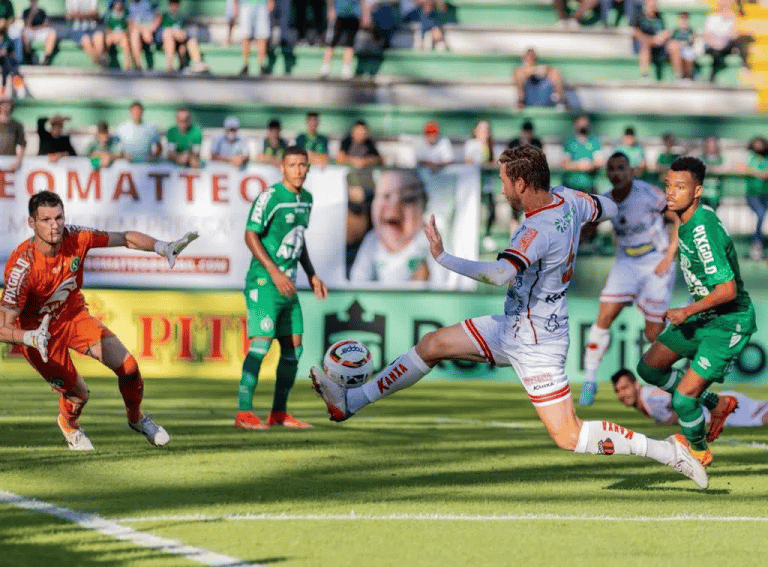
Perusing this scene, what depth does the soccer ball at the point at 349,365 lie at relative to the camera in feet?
28.2

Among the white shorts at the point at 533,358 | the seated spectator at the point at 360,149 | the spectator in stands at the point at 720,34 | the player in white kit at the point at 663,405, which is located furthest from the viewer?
the spectator in stands at the point at 720,34

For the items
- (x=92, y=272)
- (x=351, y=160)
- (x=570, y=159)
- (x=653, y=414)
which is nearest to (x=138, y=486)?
(x=653, y=414)

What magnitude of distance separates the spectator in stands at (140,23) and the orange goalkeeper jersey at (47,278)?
13.2 meters

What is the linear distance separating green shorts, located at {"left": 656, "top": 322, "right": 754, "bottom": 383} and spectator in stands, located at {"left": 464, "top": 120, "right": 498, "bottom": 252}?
8.02 meters

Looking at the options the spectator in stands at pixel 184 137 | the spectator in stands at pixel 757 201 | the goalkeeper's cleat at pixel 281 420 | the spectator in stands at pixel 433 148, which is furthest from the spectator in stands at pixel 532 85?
the goalkeeper's cleat at pixel 281 420

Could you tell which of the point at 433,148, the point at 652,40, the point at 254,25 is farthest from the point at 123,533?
the point at 652,40

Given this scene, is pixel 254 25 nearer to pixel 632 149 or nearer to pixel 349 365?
pixel 632 149

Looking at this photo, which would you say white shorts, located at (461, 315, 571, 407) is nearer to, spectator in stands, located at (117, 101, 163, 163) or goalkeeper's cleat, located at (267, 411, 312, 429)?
goalkeeper's cleat, located at (267, 411, 312, 429)

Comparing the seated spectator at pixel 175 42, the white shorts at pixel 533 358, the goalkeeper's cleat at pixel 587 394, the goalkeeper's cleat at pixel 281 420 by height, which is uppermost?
the seated spectator at pixel 175 42

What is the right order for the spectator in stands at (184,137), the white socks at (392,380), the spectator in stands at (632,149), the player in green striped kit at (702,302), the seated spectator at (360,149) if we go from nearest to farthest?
the white socks at (392,380)
the player in green striped kit at (702,302)
the seated spectator at (360,149)
the spectator in stands at (184,137)
the spectator in stands at (632,149)

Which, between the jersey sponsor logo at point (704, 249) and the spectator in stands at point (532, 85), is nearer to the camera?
the jersey sponsor logo at point (704, 249)

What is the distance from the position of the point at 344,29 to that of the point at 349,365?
14.7 m

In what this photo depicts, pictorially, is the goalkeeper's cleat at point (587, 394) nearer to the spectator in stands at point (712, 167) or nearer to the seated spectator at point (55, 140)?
the spectator in stands at point (712, 167)

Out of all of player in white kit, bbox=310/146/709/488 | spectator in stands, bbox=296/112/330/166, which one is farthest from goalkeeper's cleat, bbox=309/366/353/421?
spectator in stands, bbox=296/112/330/166
